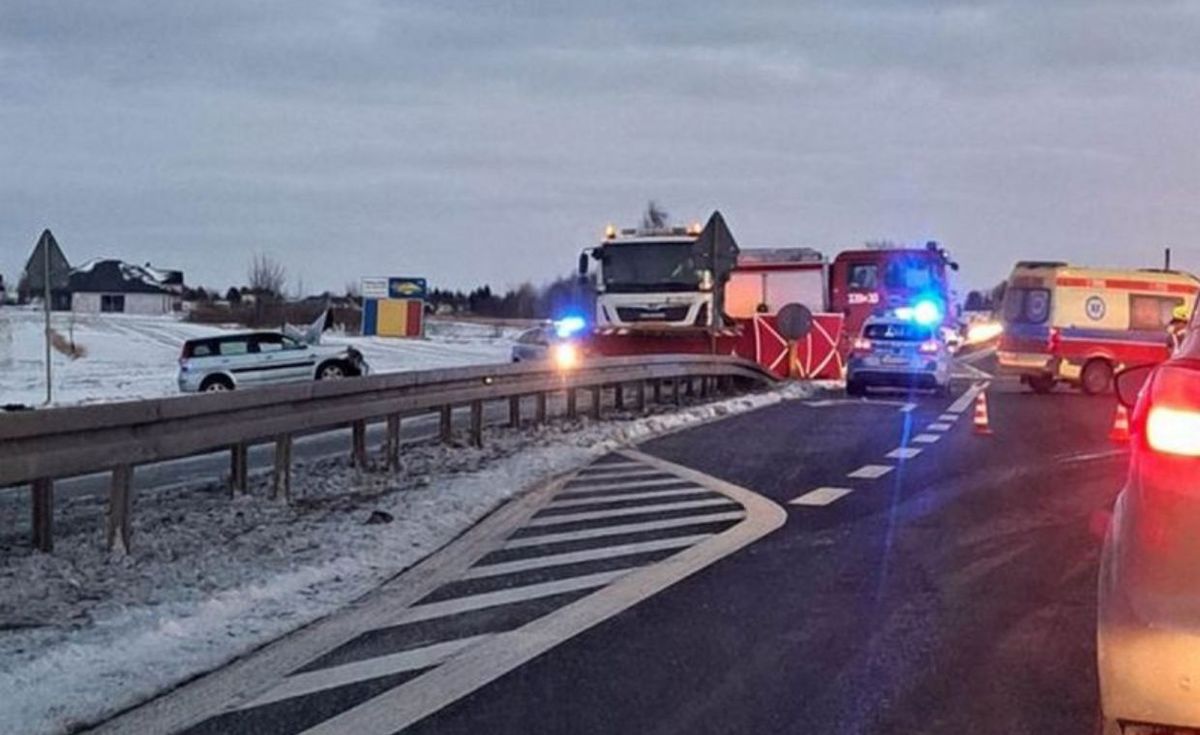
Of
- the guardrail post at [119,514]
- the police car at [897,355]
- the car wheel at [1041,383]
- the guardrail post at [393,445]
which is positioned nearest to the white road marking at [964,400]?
the police car at [897,355]

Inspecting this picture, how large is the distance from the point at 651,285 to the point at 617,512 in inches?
717

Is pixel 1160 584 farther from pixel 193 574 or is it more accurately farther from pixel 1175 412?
pixel 193 574

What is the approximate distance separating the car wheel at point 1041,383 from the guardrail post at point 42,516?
2554 cm

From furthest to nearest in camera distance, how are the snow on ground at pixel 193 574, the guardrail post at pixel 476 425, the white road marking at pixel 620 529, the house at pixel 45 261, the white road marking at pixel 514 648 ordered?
the house at pixel 45 261
the guardrail post at pixel 476 425
the white road marking at pixel 620 529
the snow on ground at pixel 193 574
the white road marking at pixel 514 648

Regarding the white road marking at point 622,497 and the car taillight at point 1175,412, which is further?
the white road marking at point 622,497

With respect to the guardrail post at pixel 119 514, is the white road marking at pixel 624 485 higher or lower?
lower

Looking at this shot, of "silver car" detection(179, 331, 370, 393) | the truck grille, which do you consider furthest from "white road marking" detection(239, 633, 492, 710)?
"silver car" detection(179, 331, 370, 393)

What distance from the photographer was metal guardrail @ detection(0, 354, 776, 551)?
7.96 m

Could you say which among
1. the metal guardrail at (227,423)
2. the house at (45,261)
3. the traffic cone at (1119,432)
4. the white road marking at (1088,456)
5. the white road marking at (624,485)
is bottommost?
the white road marking at (624,485)

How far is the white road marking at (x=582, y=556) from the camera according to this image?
28.6 feet

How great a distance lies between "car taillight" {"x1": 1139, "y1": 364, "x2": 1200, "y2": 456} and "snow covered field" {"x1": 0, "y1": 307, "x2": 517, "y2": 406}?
2533 cm

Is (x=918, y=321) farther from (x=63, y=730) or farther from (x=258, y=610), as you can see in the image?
(x=63, y=730)

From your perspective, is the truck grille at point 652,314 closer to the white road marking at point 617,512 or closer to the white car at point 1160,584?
the white road marking at point 617,512

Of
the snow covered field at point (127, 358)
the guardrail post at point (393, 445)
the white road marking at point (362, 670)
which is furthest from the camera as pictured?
the snow covered field at point (127, 358)
